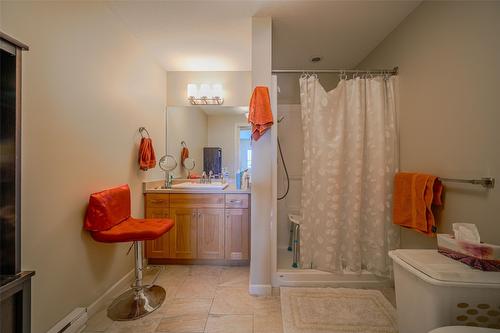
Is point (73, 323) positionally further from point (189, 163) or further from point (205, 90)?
point (205, 90)

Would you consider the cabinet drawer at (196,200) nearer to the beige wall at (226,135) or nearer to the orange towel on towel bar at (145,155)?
the orange towel on towel bar at (145,155)

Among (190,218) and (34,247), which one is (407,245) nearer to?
(190,218)

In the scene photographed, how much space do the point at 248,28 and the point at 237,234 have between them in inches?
82.7

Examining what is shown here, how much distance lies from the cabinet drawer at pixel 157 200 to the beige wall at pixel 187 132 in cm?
53

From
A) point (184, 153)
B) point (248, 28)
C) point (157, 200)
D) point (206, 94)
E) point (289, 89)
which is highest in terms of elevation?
point (248, 28)

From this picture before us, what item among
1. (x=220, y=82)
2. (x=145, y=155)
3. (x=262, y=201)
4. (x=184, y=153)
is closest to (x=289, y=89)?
(x=220, y=82)

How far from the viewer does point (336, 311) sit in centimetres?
168

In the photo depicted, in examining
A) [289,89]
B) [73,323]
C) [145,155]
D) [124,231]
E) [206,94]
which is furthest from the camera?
[289,89]

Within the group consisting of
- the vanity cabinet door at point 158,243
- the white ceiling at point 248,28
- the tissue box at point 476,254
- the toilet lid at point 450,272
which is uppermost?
the white ceiling at point 248,28

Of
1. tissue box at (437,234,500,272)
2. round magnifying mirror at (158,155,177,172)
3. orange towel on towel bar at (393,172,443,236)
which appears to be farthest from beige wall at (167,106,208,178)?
tissue box at (437,234,500,272)

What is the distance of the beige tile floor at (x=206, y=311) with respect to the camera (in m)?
1.53

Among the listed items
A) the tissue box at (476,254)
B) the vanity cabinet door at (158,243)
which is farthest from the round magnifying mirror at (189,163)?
the tissue box at (476,254)

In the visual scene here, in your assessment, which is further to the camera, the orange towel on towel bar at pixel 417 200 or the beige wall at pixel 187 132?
the beige wall at pixel 187 132

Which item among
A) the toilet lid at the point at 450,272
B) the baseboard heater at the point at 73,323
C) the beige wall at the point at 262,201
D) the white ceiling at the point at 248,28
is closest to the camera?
the toilet lid at the point at 450,272
